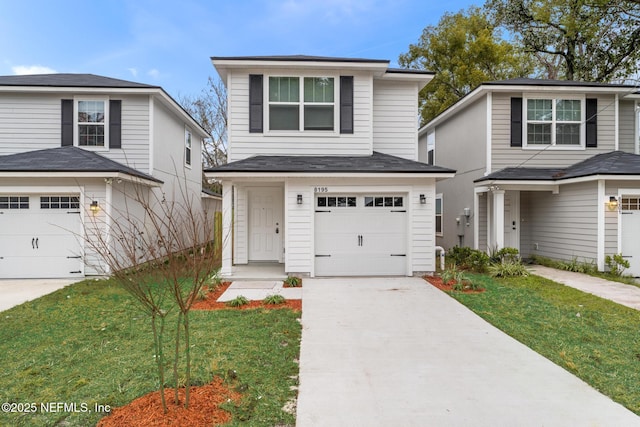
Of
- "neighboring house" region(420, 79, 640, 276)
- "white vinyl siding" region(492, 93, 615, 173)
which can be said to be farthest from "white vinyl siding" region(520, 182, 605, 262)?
"white vinyl siding" region(492, 93, 615, 173)

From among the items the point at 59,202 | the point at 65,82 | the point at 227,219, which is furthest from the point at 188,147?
the point at 227,219

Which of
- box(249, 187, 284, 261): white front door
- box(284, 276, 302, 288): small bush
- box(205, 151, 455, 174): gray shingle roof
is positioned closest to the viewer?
box(284, 276, 302, 288): small bush

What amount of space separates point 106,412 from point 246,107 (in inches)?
320

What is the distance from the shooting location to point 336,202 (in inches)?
348

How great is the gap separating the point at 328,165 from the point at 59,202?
23.0 ft

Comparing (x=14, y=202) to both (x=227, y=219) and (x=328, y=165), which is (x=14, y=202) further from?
(x=328, y=165)

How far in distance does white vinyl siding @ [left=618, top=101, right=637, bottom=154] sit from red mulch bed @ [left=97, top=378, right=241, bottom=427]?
1470cm

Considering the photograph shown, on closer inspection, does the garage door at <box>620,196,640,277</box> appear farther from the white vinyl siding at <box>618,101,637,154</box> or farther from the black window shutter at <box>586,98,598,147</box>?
the white vinyl siding at <box>618,101,637,154</box>

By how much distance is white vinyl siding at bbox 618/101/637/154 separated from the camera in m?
11.8

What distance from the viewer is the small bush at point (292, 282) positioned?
7.93m

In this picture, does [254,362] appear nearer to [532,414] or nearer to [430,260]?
[532,414]

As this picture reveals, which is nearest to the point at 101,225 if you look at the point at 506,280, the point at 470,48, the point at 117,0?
the point at 117,0

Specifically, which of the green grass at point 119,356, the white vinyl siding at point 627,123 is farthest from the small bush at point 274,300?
the white vinyl siding at point 627,123

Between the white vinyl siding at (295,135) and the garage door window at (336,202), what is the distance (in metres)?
1.59
